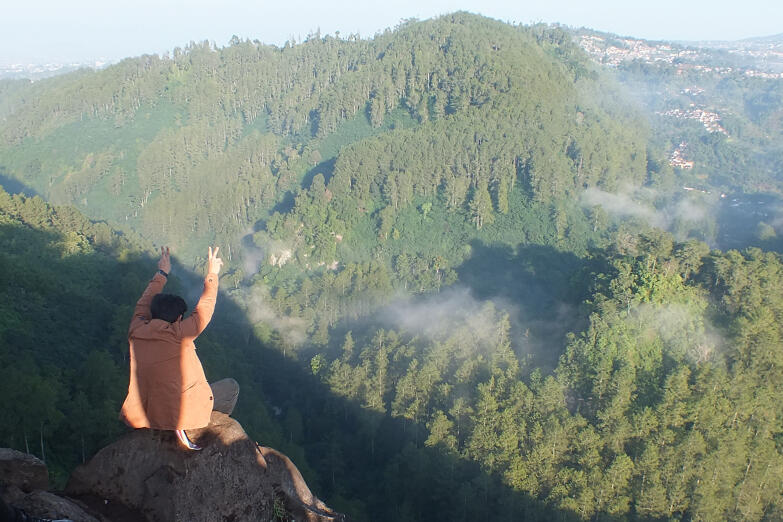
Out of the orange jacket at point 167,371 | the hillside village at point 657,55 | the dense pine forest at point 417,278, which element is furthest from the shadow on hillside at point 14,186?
the hillside village at point 657,55

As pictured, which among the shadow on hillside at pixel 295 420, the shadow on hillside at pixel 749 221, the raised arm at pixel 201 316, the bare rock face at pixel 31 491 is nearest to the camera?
the bare rock face at pixel 31 491

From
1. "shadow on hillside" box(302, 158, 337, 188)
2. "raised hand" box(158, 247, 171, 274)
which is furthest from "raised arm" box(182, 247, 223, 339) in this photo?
"shadow on hillside" box(302, 158, 337, 188)

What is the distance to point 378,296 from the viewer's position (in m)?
43.2

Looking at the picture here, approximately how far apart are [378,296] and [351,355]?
9976mm

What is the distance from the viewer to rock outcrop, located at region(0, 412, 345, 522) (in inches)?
192

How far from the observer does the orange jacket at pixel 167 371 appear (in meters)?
4.54

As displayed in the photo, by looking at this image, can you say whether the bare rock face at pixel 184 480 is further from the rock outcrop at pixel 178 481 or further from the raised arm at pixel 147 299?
the raised arm at pixel 147 299

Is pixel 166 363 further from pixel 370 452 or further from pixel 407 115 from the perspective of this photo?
pixel 407 115

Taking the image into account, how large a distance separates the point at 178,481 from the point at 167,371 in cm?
114

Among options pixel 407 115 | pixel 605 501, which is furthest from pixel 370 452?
pixel 407 115

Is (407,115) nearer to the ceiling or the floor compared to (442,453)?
nearer to the ceiling

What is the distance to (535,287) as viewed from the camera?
146ft

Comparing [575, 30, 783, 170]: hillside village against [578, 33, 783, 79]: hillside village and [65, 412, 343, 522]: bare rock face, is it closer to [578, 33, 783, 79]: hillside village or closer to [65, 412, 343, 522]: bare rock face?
[578, 33, 783, 79]: hillside village

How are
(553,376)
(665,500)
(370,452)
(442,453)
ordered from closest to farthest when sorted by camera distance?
1. (665,500)
2. (442,453)
3. (553,376)
4. (370,452)
